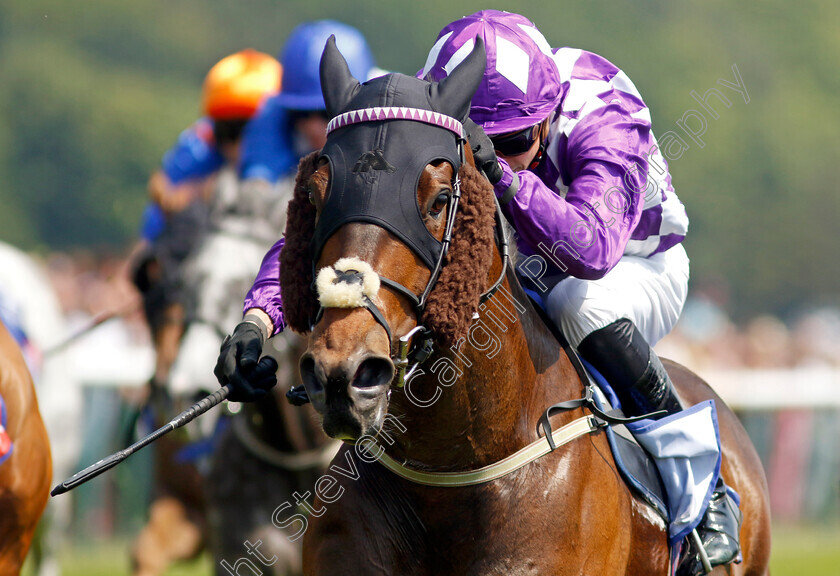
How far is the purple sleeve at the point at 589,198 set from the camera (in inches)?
112

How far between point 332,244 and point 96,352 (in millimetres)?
8405

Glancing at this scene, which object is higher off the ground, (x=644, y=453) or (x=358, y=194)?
(x=358, y=194)

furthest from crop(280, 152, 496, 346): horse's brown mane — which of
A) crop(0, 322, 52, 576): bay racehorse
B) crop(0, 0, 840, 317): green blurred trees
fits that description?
crop(0, 0, 840, 317): green blurred trees

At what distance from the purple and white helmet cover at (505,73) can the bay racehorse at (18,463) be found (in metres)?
2.17

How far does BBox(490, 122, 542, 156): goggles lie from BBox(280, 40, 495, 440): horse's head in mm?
450

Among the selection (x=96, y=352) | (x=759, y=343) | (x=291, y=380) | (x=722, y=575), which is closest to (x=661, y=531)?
(x=722, y=575)

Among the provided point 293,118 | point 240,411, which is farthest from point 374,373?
point 293,118

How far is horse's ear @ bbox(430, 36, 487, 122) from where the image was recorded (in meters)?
2.64

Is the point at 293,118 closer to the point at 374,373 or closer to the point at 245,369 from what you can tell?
the point at 245,369

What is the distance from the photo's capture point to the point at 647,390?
11.3 feet

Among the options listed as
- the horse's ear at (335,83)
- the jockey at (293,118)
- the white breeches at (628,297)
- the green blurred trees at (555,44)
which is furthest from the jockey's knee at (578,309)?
the green blurred trees at (555,44)

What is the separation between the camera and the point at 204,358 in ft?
17.5

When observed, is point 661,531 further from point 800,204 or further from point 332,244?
point 800,204

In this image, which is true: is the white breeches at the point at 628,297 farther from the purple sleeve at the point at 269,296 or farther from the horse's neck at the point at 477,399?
the purple sleeve at the point at 269,296
